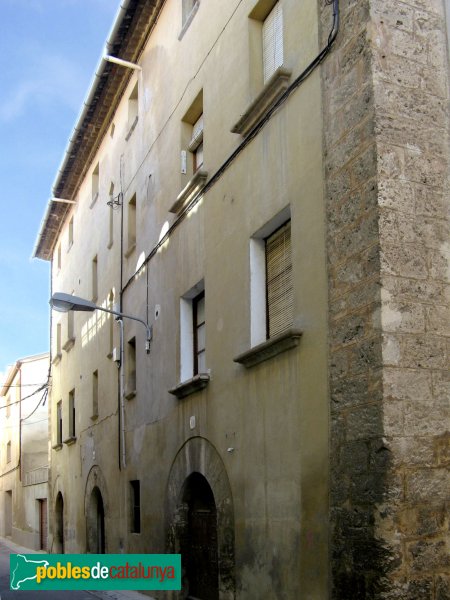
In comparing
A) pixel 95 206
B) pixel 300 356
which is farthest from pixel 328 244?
pixel 95 206

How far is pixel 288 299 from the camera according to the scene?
8648 mm

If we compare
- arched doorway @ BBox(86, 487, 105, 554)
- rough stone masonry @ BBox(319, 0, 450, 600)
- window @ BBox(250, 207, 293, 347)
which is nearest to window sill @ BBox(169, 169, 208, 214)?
window @ BBox(250, 207, 293, 347)

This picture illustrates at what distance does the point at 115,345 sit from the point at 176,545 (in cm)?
555

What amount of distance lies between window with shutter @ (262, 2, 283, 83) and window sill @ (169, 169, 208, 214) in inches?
69.1

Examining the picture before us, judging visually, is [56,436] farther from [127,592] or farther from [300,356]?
[300,356]

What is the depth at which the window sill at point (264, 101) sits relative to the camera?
28.6ft

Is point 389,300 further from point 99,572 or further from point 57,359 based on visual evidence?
point 57,359

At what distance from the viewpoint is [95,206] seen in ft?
64.1

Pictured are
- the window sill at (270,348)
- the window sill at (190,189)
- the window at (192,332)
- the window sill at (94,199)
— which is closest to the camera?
the window sill at (270,348)

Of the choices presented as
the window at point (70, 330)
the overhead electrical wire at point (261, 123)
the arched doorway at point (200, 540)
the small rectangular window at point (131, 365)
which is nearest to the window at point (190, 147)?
the overhead electrical wire at point (261, 123)

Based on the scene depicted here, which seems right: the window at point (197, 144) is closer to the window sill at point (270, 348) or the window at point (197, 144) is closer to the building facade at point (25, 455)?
the window sill at point (270, 348)

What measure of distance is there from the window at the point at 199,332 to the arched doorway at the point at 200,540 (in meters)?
1.54

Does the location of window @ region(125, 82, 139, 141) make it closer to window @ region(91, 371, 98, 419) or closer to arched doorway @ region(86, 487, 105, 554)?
window @ region(91, 371, 98, 419)

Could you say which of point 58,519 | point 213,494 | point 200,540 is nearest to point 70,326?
point 58,519
